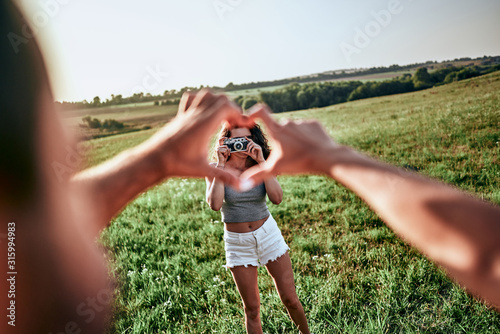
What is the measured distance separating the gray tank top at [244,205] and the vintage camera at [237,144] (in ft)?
1.37

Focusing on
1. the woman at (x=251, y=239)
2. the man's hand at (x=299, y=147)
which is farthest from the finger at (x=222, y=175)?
the woman at (x=251, y=239)

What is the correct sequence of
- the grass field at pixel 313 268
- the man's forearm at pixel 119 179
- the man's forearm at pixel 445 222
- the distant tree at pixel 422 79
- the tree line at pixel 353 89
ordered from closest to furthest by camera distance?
the man's forearm at pixel 445 222, the man's forearm at pixel 119 179, the grass field at pixel 313 268, the tree line at pixel 353 89, the distant tree at pixel 422 79

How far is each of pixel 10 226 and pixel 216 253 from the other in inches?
159

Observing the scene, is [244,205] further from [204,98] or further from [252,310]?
[204,98]

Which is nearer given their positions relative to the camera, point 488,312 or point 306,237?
point 488,312

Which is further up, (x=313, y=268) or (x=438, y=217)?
(x=438, y=217)

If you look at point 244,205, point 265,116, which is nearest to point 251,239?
point 244,205

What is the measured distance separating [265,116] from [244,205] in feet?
5.73

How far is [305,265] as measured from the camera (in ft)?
12.3

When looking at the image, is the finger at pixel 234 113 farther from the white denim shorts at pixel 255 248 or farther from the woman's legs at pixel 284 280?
the woman's legs at pixel 284 280

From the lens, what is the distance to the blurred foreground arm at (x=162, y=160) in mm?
591

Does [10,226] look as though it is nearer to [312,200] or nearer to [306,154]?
[306,154]

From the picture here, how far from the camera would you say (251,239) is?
2.50 m

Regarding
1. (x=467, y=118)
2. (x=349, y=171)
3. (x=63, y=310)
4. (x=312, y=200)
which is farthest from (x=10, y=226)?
(x=467, y=118)
